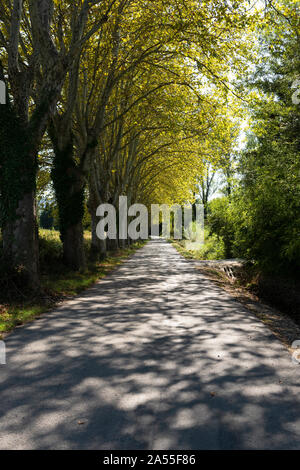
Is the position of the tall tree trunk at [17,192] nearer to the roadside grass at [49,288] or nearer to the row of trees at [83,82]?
the row of trees at [83,82]

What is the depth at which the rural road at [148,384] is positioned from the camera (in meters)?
3.12

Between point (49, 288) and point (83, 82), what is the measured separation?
33.0 ft

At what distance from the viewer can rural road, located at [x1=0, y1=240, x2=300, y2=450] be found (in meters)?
3.12

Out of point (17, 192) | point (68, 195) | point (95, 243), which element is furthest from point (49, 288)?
A: point (95, 243)

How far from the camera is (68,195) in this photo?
44.7 ft

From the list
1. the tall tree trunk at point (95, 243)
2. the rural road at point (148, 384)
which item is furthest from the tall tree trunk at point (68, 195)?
the rural road at point (148, 384)

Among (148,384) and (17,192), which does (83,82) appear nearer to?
(17,192)

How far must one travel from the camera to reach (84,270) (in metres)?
13.8

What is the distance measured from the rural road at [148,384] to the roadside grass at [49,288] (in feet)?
1.37

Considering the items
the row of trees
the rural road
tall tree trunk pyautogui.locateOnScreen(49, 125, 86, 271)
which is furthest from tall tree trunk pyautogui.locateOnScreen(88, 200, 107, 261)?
the rural road

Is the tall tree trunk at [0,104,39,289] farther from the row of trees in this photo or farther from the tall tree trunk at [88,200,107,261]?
the tall tree trunk at [88,200,107,261]

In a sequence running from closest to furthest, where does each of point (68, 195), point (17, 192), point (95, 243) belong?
point (17, 192) < point (68, 195) < point (95, 243)
